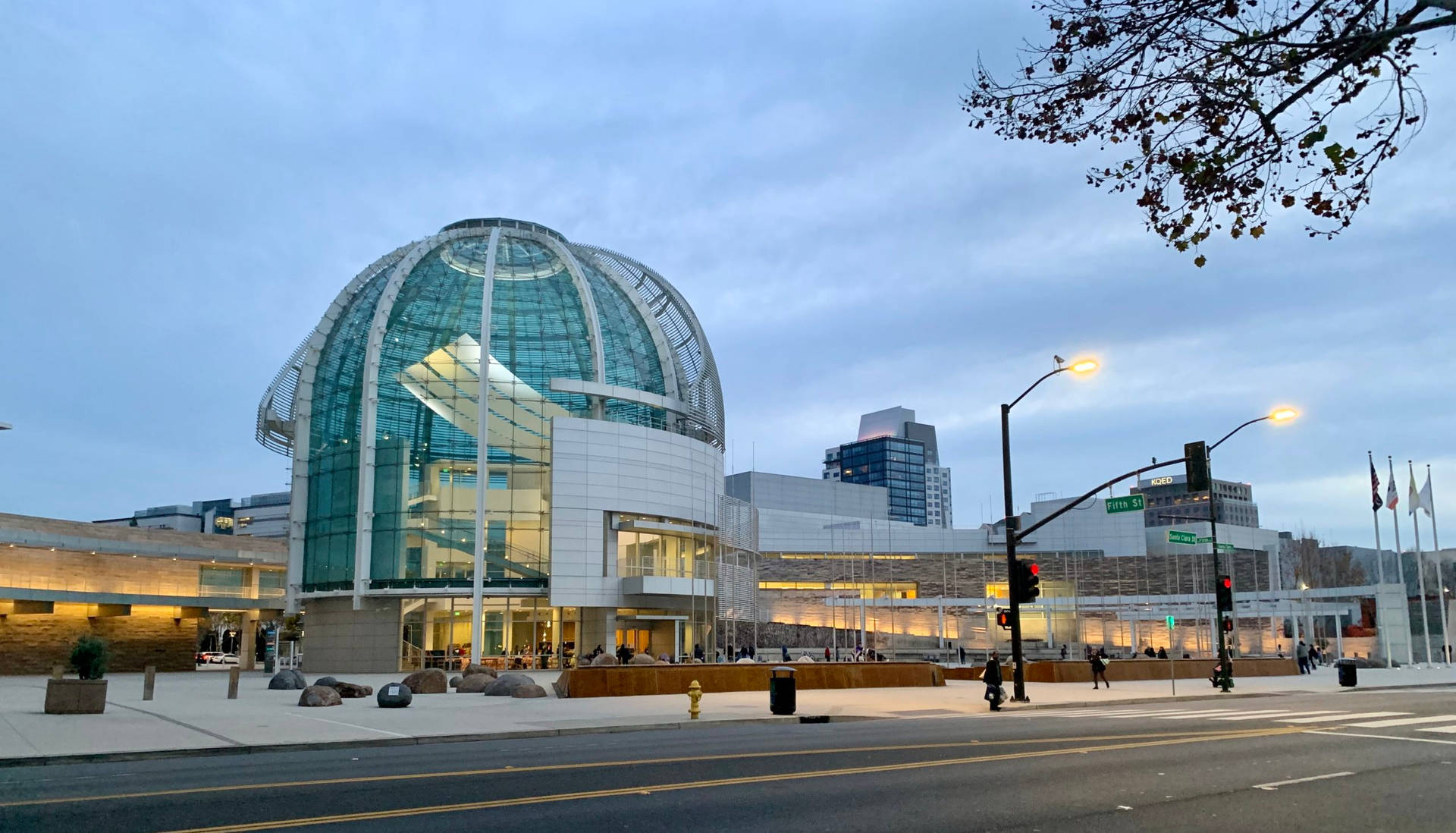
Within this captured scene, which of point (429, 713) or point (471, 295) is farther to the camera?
point (471, 295)

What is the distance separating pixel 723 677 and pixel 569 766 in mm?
19021

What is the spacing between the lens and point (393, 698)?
86.2 ft

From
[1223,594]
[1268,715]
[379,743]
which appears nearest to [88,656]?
[379,743]

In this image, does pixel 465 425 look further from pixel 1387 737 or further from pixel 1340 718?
pixel 1387 737

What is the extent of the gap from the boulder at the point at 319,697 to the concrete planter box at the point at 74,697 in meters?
4.63

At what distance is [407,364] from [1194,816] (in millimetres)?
49545

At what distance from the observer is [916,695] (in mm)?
31891

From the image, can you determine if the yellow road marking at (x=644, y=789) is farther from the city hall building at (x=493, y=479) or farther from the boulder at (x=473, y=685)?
the city hall building at (x=493, y=479)

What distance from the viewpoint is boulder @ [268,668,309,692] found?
110 ft

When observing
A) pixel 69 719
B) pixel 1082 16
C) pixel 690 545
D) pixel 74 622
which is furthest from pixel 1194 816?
pixel 74 622

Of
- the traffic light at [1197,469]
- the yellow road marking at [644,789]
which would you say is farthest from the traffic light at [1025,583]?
the yellow road marking at [644,789]

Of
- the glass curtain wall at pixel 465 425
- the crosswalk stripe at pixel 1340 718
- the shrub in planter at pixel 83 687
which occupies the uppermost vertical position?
the glass curtain wall at pixel 465 425

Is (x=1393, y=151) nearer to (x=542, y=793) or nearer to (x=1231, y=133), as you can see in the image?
(x=1231, y=133)

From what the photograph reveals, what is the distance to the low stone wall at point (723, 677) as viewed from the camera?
30.7m
